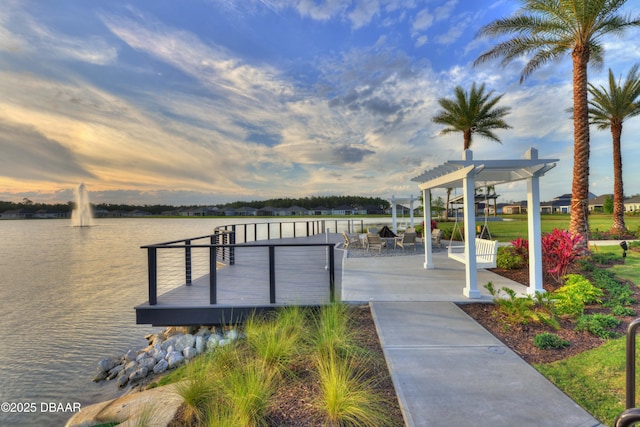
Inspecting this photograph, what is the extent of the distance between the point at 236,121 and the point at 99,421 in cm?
1569

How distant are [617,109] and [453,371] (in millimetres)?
20080

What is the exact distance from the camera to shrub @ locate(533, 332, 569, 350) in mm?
3715

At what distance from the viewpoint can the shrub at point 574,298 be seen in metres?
4.61

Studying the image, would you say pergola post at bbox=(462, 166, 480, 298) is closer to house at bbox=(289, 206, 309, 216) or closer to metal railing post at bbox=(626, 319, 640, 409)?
metal railing post at bbox=(626, 319, 640, 409)

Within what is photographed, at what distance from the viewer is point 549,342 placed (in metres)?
3.74

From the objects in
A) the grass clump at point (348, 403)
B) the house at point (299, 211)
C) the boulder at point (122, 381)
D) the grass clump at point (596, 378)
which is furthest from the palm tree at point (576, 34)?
the house at point (299, 211)

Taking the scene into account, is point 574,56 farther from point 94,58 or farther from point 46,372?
point 94,58

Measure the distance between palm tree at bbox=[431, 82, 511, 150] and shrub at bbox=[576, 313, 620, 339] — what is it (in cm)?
1983

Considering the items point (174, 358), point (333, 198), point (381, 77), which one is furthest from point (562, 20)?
point (333, 198)

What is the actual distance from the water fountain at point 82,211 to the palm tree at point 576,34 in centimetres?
6032

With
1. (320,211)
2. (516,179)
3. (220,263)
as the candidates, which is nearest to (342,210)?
(320,211)

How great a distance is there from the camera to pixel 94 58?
39.8 ft

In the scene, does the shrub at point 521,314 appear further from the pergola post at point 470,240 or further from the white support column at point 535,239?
the white support column at point 535,239

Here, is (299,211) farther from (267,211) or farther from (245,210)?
(245,210)
